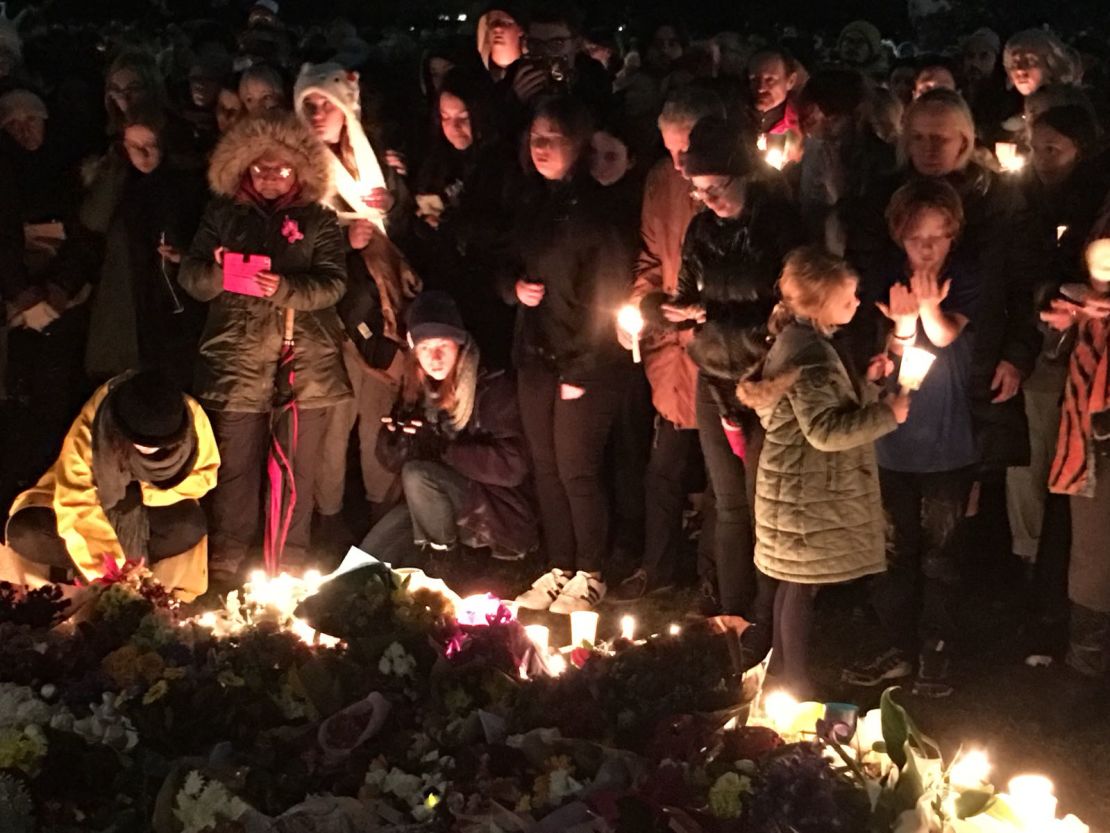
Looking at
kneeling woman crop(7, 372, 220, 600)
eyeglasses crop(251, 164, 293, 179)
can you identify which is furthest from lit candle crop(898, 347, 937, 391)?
eyeglasses crop(251, 164, 293, 179)

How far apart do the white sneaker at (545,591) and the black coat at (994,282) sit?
5.18 ft

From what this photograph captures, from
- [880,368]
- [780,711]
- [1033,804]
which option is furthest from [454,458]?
[1033,804]

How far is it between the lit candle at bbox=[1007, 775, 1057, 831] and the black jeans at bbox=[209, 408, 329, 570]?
11.3ft

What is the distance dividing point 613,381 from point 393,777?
282cm

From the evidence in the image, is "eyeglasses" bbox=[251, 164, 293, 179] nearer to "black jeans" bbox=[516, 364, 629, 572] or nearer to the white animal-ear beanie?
the white animal-ear beanie

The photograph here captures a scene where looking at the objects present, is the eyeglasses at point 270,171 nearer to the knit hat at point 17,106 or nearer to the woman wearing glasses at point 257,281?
the woman wearing glasses at point 257,281

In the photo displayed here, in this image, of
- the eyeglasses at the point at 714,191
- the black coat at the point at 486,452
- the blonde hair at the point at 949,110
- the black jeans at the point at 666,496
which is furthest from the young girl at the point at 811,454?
the black coat at the point at 486,452

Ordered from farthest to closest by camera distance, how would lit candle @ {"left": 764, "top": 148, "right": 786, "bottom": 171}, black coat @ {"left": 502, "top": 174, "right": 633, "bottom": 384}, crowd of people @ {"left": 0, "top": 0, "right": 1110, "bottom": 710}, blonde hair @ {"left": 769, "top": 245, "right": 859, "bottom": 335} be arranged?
lit candle @ {"left": 764, "top": 148, "right": 786, "bottom": 171}
black coat @ {"left": 502, "top": 174, "right": 633, "bottom": 384}
crowd of people @ {"left": 0, "top": 0, "right": 1110, "bottom": 710}
blonde hair @ {"left": 769, "top": 245, "right": 859, "bottom": 335}

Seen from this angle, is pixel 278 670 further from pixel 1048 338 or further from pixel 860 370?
pixel 1048 338

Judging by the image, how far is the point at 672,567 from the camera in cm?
604

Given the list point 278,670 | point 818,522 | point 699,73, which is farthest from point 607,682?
point 699,73

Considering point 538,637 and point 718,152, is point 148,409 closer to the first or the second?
point 538,637

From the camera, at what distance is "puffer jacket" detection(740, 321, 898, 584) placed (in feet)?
14.8

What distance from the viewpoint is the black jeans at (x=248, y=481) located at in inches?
231
